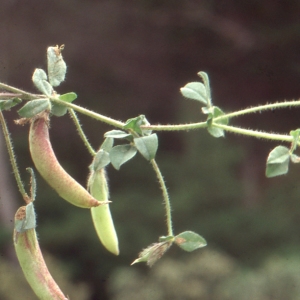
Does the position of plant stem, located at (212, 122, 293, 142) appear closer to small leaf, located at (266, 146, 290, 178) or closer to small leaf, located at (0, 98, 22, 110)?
small leaf, located at (266, 146, 290, 178)

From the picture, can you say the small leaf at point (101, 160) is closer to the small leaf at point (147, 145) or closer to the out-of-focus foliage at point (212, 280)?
the small leaf at point (147, 145)

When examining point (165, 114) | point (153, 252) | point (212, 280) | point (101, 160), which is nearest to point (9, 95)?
point (101, 160)

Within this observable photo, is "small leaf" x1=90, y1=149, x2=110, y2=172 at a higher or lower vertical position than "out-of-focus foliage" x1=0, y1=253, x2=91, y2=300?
higher

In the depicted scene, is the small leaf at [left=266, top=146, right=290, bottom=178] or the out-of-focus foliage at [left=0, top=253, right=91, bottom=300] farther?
the out-of-focus foliage at [left=0, top=253, right=91, bottom=300]

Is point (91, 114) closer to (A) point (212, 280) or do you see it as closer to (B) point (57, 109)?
(B) point (57, 109)

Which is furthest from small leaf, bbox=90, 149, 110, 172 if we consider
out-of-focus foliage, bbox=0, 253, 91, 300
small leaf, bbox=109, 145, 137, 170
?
out-of-focus foliage, bbox=0, 253, 91, 300

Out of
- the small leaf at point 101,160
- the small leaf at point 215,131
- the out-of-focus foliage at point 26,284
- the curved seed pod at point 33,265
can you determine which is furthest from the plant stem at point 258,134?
the out-of-focus foliage at point 26,284
